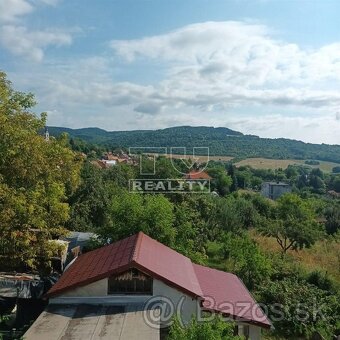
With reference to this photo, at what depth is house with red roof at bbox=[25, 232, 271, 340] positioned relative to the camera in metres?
11.2

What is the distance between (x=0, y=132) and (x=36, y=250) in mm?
3711

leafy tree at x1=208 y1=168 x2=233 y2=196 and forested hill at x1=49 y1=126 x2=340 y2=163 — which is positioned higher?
forested hill at x1=49 y1=126 x2=340 y2=163

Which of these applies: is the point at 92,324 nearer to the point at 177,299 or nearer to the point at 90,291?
the point at 90,291

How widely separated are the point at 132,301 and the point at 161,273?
1146 millimetres

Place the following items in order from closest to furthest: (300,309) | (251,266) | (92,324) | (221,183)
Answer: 1. (92,324)
2. (300,309)
3. (251,266)
4. (221,183)

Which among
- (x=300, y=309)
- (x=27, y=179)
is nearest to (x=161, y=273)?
(x=27, y=179)

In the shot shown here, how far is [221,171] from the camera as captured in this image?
304 ft

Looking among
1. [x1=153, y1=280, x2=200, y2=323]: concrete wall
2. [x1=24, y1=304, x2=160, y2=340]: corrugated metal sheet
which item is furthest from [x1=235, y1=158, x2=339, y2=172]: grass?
[x1=24, y1=304, x2=160, y2=340]: corrugated metal sheet

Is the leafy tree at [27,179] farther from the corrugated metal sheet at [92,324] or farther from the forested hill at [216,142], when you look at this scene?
the forested hill at [216,142]

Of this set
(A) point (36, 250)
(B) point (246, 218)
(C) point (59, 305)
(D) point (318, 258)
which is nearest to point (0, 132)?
(A) point (36, 250)

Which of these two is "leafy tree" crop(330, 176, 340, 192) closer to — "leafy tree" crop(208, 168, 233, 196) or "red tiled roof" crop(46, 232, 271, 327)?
"leafy tree" crop(208, 168, 233, 196)

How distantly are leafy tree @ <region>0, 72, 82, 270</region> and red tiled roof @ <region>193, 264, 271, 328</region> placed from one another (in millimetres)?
5134

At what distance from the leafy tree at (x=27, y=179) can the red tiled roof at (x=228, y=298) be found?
5134 millimetres

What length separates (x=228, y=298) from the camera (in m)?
14.6
